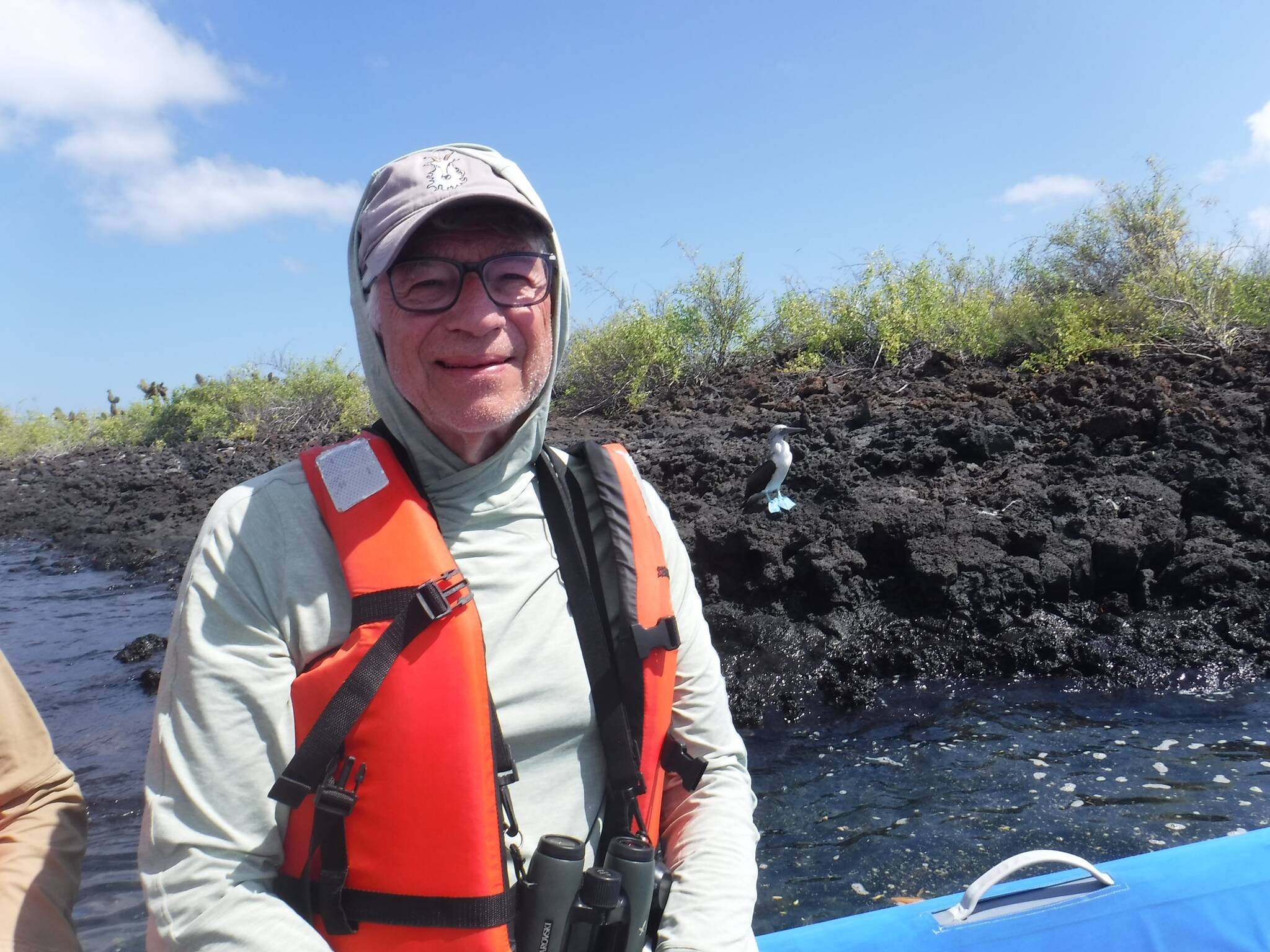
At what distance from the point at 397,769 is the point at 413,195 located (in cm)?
93

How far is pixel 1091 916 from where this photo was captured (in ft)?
7.45

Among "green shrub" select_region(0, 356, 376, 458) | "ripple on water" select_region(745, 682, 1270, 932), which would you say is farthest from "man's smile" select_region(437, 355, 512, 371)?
"green shrub" select_region(0, 356, 376, 458)

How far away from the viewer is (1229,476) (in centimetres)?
764

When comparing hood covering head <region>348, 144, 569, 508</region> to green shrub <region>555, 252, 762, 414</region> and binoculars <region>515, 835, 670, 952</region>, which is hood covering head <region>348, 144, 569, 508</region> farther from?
green shrub <region>555, 252, 762, 414</region>

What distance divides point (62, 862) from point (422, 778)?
720 millimetres

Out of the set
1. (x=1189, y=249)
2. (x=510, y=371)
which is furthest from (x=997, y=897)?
(x=1189, y=249)

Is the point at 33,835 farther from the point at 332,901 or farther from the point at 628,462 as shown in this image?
the point at 628,462

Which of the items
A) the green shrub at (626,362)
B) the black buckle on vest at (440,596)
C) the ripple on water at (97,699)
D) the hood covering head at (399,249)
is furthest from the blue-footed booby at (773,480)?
the green shrub at (626,362)

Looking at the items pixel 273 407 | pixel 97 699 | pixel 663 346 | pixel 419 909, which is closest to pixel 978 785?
pixel 419 909

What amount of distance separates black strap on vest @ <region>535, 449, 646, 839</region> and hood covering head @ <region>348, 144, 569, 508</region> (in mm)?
194

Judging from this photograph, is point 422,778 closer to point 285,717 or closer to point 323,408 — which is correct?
point 285,717

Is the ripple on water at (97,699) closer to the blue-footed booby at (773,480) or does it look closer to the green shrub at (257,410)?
the blue-footed booby at (773,480)

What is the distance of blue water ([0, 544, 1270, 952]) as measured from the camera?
4211mm

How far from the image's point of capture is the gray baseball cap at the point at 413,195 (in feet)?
5.09
